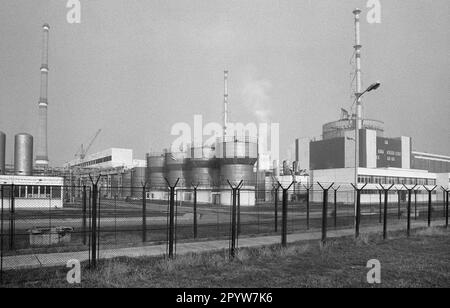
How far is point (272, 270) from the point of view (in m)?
11.3

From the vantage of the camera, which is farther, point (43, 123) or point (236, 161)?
point (43, 123)

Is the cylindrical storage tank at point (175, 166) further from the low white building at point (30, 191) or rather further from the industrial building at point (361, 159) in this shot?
the low white building at point (30, 191)

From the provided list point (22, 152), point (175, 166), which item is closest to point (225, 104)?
point (175, 166)

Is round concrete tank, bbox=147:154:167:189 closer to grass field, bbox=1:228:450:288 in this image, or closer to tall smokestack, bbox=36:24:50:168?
tall smokestack, bbox=36:24:50:168

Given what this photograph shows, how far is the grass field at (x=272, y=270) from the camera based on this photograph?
960 centimetres

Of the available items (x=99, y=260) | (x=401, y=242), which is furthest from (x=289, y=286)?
(x=401, y=242)

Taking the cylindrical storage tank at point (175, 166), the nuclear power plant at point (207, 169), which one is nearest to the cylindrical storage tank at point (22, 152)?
the nuclear power plant at point (207, 169)

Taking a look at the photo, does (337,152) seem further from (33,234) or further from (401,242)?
(33,234)

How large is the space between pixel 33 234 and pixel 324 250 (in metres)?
11.3

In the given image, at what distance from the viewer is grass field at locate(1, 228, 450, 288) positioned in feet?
31.5

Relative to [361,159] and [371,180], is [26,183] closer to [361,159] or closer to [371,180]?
[371,180]

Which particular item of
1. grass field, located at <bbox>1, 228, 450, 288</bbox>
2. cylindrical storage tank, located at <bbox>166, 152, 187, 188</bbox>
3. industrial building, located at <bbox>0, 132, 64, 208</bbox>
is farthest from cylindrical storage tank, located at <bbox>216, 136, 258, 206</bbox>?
grass field, located at <bbox>1, 228, 450, 288</bbox>

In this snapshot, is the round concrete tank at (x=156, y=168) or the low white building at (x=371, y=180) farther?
the round concrete tank at (x=156, y=168)
